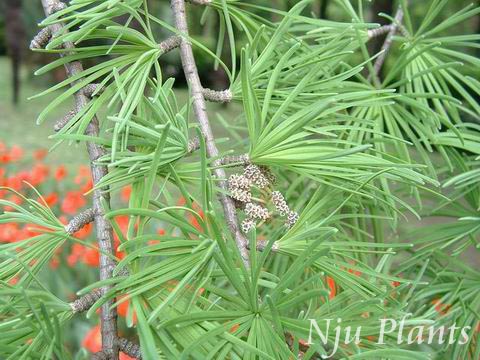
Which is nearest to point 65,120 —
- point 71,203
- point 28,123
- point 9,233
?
point 9,233

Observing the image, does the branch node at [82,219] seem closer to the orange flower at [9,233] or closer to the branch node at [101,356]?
the branch node at [101,356]

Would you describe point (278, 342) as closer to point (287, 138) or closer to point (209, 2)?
point (287, 138)

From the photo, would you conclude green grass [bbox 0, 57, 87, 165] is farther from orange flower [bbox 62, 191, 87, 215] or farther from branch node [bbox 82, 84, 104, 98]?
branch node [bbox 82, 84, 104, 98]

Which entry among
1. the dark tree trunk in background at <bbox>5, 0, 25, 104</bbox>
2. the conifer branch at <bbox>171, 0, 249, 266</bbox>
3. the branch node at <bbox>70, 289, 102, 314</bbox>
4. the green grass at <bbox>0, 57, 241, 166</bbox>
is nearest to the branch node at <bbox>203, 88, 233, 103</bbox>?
the conifer branch at <bbox>171, 0, 249, 266</bbox>

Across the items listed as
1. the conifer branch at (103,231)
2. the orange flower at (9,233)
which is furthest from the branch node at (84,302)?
the orange flower at (9,233)

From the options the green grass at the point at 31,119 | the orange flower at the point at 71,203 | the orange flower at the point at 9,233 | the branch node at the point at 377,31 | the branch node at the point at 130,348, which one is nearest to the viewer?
the branch node at the point at 130,348

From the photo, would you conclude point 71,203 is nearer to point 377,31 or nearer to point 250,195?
point 377,31

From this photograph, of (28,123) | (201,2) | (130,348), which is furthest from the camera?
(28,123)

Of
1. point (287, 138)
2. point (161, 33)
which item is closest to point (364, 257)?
point (287, 138)
